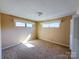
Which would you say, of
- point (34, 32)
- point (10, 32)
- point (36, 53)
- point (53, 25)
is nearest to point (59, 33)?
point (53, 25)

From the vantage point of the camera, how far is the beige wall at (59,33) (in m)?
4.22

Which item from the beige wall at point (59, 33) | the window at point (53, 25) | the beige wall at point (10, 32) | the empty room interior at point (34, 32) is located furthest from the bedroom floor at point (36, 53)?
the window at point (53, 25)

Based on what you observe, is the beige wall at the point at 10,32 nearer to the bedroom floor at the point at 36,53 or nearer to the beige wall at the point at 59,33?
the bedroom floor at the point at 36,53

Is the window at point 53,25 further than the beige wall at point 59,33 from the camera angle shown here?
Yes

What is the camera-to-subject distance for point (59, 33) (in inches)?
189

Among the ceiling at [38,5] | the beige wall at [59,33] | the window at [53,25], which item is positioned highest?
the ceiling at [38,5]

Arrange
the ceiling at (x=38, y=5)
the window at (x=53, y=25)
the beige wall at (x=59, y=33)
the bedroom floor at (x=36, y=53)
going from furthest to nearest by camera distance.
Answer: the window at (x=53, y=25), the beige wall at (x=59, y=33), the bedroom floor at (x=36, y=53), the ceiling at (x=38, y=5)

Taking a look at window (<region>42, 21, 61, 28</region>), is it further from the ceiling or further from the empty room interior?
the ceiling

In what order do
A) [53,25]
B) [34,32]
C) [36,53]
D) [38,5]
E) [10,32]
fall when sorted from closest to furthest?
[38,5], [36,53], [10,32], [53,25], [34,32]

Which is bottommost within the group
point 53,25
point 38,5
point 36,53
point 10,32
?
point 36,53

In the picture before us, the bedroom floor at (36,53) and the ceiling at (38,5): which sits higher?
the ceiling at (38,5)

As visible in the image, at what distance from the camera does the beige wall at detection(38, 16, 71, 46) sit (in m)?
4.22

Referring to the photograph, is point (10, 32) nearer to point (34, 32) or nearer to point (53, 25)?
point (34, 32)

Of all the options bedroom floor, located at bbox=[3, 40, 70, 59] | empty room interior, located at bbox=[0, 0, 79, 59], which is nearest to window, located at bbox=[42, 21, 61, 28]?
empty room interior, located at bbox=[0, 0, 79, 59]
